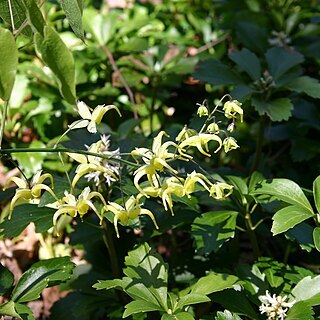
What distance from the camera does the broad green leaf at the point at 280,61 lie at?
63.6 inches

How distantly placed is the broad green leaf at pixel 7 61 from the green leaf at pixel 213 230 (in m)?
0.52

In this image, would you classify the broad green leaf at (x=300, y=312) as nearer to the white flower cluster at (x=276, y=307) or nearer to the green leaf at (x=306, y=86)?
the white flower cluster at (x=276, y=307)

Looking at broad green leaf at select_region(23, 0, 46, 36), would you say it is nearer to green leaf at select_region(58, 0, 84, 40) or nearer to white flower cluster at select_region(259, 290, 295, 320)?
green leaf at select_region(58, 0, 84, 40)

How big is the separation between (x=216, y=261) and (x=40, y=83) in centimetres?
89

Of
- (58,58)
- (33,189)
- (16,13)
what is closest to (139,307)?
(33,189)

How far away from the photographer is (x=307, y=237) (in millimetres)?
1220

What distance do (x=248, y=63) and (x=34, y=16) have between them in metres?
0.89

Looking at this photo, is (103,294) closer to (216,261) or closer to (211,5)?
(216,261)

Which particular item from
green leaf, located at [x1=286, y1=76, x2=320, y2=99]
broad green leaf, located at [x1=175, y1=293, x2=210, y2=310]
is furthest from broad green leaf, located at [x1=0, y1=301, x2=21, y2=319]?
green leaf, located at [x1=286, y1=76, x2=320, y2=99]

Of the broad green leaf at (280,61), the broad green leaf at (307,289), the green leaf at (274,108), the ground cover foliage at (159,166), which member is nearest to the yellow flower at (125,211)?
the ground cover foliage at (159,166)

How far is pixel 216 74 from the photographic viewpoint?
5.26 feet

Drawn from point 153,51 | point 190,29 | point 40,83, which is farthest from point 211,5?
point 40,83

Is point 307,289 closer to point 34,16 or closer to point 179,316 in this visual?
point 179,316

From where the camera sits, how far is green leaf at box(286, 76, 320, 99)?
4.77ft
